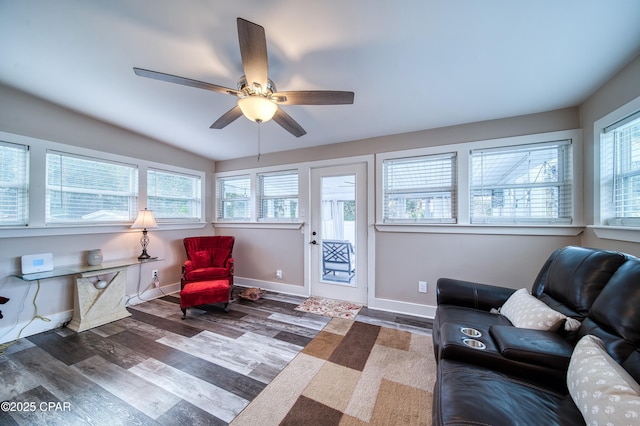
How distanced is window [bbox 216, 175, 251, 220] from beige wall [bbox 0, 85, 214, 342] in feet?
3.25

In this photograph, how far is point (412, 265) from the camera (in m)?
2.89

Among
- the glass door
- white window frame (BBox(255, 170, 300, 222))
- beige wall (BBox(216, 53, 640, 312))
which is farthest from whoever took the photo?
white window frame (BBox(255, 170, 300, 222))

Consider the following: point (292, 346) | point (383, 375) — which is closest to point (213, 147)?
point (292, 346)

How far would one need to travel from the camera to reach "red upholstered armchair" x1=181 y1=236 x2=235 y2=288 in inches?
124

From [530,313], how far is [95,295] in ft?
13.6

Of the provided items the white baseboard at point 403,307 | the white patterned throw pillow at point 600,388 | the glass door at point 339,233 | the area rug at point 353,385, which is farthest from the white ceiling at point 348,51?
the area rug at point 353,385

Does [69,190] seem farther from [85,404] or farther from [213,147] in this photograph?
[85,404]

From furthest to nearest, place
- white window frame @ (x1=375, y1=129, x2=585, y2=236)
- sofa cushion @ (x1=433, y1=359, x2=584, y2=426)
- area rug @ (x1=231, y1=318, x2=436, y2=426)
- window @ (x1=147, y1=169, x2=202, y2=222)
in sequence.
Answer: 1. window @ (x1=147, y1=169, x2=202, y2=222)
2. white window frame @ (x1=375, y1=129, x2=585, y2=236)
3. area rug @ (x1=231, y1=318, x2=436, y2=426)
4. sofa cushion @ (x1=433, y1=359, x2=584, y2=426)

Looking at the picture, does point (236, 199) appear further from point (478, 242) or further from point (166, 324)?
point (478, 242)

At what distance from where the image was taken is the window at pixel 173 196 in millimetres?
3547

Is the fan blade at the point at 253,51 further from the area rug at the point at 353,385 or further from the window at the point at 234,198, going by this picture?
the window at the point at 234,198

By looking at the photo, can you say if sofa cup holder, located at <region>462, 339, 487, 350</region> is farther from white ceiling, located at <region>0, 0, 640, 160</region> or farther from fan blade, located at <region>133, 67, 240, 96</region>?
fan blade, located at <region>133, 67, 240, 96</region>

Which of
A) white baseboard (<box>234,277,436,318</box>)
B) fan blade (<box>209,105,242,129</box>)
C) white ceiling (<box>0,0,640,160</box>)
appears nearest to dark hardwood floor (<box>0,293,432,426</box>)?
white baseboard (<box>234,277,436,318</box>)

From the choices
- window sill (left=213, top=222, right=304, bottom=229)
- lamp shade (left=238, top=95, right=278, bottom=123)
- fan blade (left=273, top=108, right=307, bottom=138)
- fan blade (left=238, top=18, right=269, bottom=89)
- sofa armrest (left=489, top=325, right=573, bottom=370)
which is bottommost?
sofa armrest (left=489, top=325, right=573, bottom=370)
